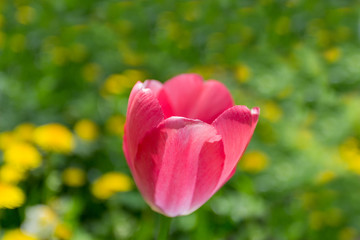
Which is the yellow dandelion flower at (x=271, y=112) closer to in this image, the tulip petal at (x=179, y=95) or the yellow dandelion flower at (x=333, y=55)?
the yellow dandelion flower at (x=333, y=55)

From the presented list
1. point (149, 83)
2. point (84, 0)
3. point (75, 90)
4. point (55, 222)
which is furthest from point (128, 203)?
point (84, 0)

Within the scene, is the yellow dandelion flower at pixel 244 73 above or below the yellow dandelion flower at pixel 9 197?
below

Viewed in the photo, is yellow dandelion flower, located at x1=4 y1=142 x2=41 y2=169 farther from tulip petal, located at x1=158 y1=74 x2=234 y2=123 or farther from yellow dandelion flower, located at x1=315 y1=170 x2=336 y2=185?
yellow dandelion flower, located at x1=315 y1=170 x2=336 y2=185

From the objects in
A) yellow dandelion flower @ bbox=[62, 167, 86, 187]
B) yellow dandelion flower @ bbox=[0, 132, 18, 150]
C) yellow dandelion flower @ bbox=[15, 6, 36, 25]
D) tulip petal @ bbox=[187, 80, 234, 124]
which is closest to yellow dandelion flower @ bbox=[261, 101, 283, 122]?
yellow dandelion flower @ bbox=[62, 167, 86, 187]

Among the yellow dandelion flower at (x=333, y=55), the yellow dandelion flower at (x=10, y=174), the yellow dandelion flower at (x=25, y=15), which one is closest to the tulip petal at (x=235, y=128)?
the yellow dandelion flower at (x=10, y=174)

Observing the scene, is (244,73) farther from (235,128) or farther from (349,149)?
(235,128)

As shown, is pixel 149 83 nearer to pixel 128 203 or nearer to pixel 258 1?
pixel 128 203
